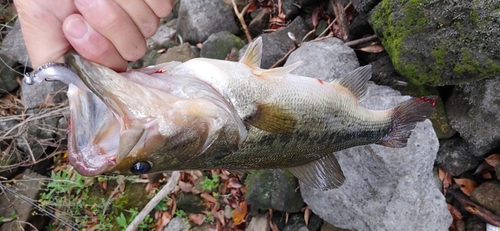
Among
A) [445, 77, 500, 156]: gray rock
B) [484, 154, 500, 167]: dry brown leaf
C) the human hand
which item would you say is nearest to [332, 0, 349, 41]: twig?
[445, 77, 500, 156]: gray rock

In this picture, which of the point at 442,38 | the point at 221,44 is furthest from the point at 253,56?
the point at 221,44

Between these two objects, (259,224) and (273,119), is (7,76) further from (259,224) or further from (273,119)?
(273,119)

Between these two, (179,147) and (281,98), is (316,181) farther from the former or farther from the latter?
(179,147)

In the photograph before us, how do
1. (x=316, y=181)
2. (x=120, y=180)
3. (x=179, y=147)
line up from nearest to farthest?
(x=179, y=147), (x=316, y=181), (x=120, y=180)

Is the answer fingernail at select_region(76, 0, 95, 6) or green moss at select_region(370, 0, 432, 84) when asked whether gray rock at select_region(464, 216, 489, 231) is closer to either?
green moss at select_region(370, 0, 432, 84)

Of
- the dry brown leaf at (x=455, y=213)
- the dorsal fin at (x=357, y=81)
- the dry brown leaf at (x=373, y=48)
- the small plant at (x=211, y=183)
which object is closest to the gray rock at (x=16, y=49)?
the small plant at (x=211, y=183)

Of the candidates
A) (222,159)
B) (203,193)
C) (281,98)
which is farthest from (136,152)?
(203,193)
